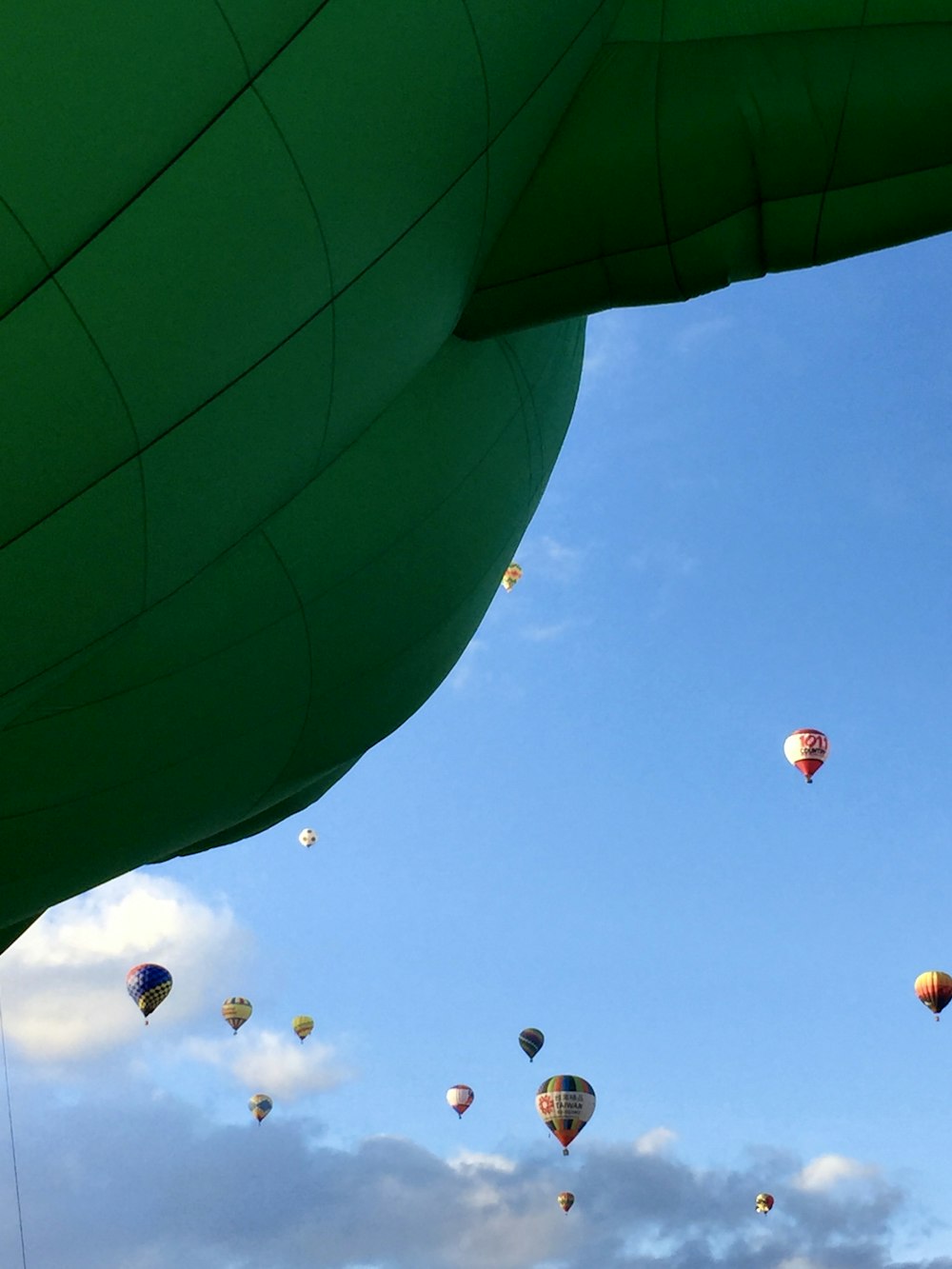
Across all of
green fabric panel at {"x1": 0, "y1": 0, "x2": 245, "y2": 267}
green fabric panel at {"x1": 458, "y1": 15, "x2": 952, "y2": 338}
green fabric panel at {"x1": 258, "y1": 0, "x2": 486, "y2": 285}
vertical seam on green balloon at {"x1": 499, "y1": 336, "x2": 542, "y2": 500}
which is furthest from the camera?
vertical seam on green balloon at {"x1": 499, "y1": 336, "x2": 542, "y2": 500}

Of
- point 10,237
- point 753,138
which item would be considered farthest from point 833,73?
point 10,237

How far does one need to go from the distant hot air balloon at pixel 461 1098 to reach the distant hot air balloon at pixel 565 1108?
10872 mm

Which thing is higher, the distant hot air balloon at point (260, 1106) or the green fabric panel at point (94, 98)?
the distant hot air balloon at point (260, 1106)

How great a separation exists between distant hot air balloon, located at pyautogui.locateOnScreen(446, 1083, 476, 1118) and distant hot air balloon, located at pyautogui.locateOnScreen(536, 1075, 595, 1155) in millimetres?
10872

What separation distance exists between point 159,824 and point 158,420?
253cm

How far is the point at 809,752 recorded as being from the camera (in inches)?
1490

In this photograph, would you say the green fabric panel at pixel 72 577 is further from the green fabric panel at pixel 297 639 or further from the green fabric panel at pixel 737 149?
the green fabric panel at pixel 737 149

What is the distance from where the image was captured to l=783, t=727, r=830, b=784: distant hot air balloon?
37812mm

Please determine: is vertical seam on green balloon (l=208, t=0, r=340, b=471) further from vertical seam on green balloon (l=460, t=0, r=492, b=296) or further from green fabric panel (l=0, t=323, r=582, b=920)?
green fabric panel (l=0, t=323, r=582, b=920)

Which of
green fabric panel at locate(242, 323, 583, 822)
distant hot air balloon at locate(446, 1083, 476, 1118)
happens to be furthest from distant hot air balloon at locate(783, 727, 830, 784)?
green fabric panel at locate(242, 323, 583, 822)

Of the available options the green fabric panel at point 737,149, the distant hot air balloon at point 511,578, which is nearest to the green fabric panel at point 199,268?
the green fabric panel at point 737,149

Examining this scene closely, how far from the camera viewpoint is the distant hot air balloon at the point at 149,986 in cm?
3014

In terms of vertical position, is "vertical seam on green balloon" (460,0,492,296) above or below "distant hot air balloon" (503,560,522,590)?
below

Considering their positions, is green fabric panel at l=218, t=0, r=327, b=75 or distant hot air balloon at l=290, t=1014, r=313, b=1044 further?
distant hot air balloon at l=290, t=1014, r=313, b=1044
